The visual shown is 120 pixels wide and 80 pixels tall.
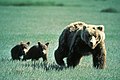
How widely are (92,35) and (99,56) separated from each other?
0.62 m

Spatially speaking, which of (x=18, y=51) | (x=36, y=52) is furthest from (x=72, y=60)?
(x=18, y=51)

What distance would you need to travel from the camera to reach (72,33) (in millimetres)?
10000

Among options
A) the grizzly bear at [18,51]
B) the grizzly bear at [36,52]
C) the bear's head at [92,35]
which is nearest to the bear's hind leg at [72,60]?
the bear's head at [92,35]

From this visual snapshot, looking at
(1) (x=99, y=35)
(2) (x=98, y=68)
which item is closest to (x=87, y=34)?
(1) (x=99, y=35)

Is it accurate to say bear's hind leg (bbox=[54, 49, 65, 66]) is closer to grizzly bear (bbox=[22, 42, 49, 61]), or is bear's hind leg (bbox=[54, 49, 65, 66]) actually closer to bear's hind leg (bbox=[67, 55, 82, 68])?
bear's hind leg (bbox=[67, 55, 82, 68])

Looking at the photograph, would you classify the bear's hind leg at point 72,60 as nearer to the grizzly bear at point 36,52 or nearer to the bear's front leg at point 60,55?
the bear's front leg at point 60,55

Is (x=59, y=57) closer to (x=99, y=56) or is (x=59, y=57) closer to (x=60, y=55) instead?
(x=60, y=55)

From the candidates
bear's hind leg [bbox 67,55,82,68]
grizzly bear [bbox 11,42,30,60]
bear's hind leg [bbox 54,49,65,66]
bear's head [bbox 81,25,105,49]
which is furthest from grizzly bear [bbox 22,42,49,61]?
bear's head [bbox 81,25,105,49]

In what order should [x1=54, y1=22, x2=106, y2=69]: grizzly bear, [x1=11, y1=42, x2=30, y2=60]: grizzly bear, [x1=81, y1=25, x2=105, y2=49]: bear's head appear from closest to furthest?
1. [x1=81, y1=25, x2=105, y2=49]: bear's head
2. [x1=54, y1=22, x2=106, y2=69]: grizzly bear
3. [x1=11, y1=42, x2=30, y2=60]: grizzly bear

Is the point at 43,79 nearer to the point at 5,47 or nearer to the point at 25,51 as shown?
the point at 25,51

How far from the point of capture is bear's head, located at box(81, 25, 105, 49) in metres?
8.88

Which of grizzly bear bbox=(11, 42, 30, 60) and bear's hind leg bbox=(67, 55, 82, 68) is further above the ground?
bear's hind leg bbox=(67, 55, 82, 68)

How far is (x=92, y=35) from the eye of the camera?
8938 millimetres

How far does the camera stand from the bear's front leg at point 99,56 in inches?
367
